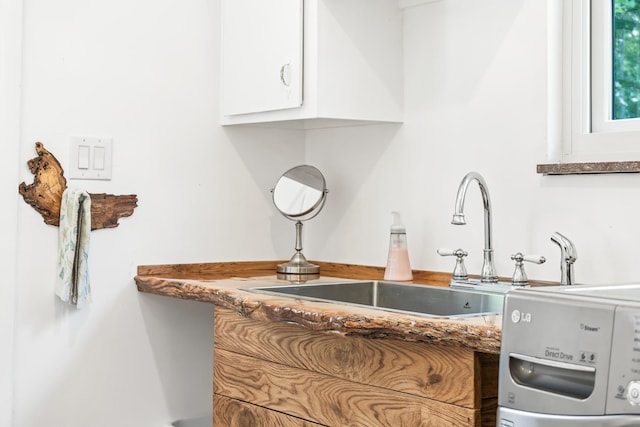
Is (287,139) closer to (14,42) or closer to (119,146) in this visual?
(119,146)

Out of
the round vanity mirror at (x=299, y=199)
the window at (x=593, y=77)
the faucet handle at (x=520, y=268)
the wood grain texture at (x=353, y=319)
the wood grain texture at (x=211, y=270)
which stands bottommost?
the wood grain texture at (x=353, y=319)

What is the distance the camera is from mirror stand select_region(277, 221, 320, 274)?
2668 millimetres

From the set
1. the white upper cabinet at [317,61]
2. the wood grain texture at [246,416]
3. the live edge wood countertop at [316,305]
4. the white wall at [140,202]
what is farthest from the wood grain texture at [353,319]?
the white upper cabinet at [317,61]

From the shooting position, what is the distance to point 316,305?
1.86m

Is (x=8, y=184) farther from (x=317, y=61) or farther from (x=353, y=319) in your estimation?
(x=353, y=319)

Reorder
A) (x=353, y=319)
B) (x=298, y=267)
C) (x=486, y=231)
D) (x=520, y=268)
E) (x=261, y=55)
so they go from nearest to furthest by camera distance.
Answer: (x=353, y=319) → (x=520, y=268) → (x=486, y=231) → (x=261, y=55) → (x=298, y=267)

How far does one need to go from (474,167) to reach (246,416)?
0.92 meters

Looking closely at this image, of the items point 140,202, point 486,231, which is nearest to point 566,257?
point 486,231

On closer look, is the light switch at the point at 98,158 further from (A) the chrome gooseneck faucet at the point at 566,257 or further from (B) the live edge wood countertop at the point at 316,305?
(A) the chrome gooseneck faucet at the point at 566,257

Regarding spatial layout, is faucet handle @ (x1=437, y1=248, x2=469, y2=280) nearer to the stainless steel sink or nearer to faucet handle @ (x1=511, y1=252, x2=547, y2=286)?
the stainless steel sink

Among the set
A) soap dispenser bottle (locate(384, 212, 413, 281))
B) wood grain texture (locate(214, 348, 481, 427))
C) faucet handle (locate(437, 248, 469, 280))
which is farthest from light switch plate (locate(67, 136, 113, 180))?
faucet handle (locate(437, 248, 469, 280))

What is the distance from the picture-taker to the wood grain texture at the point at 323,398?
5.29 ft

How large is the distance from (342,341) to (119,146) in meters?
1.07

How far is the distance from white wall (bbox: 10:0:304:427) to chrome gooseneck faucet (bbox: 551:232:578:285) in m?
1.17
